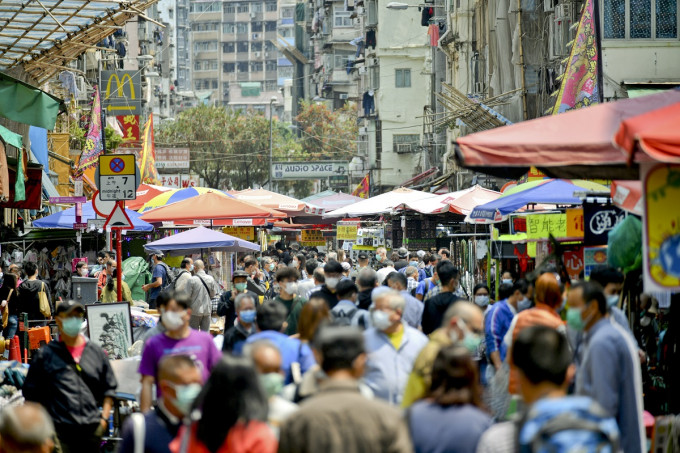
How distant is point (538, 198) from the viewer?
1370 cm

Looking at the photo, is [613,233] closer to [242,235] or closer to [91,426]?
[91,426]

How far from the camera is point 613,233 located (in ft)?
31.6

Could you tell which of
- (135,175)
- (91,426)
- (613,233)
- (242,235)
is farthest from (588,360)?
(242,235)

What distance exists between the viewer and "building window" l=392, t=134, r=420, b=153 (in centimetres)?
6606

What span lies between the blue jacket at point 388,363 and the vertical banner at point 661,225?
1748 mm

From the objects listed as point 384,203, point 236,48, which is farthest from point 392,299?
point 236,48

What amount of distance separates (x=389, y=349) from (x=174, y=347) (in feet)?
5.26

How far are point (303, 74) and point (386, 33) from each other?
7201cm

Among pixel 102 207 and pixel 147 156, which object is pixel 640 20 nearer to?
pixel 102 207

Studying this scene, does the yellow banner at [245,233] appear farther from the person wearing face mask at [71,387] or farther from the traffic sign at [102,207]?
the person wearing face mask at [71,387]

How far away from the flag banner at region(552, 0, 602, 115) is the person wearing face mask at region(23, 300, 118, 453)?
26.7 ft

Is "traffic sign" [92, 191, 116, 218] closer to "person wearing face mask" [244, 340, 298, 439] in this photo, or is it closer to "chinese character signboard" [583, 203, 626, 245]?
"chinese character signboard" [583, 203, 626, 245]

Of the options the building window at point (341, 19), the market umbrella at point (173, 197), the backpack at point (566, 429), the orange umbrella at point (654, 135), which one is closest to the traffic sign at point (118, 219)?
the orange umbrella at point (654, 135)

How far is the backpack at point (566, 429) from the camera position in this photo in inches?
173
